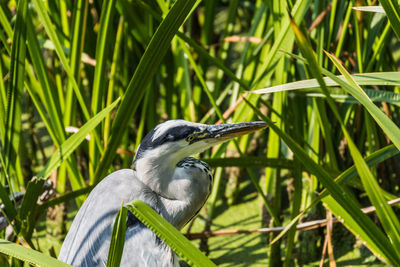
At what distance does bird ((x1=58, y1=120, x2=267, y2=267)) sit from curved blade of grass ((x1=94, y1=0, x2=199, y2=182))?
9 cm

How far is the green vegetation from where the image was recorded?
1053 mm

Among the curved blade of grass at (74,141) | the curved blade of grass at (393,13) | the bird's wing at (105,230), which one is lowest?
the bird's wing at (105,230)

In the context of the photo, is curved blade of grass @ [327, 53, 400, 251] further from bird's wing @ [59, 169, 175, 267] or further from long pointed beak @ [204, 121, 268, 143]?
bird's wing @ [59, 169, 175, 267]

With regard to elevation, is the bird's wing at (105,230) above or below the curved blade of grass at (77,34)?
below

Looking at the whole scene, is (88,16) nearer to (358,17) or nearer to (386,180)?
(358,17)

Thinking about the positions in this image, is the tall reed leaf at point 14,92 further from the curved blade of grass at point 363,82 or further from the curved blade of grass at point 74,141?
the curved blade of grass at point 363,82

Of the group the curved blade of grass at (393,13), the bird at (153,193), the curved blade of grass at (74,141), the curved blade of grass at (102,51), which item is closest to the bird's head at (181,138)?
the bird at (153,193)

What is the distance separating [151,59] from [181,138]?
0.97 ft

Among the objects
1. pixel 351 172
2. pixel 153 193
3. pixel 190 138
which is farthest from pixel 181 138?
pixel 351 172

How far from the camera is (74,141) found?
55.1 inches

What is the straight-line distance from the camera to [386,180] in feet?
6.13

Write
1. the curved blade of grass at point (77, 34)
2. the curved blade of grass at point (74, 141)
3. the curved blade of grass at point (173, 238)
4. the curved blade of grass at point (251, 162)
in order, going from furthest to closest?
the curved blade of grass at point (77, 34), the curved blade of grass at point (251, 162), the curved blade of grass at point (74, 141), the curved blade of grass at point (173, 238)

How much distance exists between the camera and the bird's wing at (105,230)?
134 centimetres

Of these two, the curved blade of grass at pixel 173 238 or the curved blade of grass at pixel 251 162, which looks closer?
the curved blade of grass at pixel 173 238
